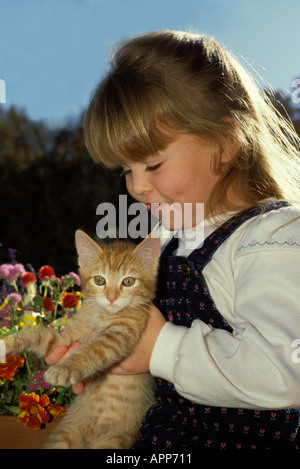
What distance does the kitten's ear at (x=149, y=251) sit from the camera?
5.60ft

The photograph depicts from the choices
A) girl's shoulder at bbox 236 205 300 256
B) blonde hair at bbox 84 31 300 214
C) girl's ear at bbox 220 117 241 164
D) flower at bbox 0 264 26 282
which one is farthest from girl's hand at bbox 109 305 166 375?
flower at bbox 0 264 26 282

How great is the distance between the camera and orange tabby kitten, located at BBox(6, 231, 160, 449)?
1.51m

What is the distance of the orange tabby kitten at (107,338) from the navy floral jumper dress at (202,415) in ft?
0.29

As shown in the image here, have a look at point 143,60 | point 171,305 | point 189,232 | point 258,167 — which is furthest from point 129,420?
point 143,60

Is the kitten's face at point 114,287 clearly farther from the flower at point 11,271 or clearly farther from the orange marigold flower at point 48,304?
the flower at point 11,271

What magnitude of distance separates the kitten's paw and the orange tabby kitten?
0.14 metres

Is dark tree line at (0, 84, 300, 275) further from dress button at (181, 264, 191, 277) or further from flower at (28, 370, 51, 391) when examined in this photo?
dress button at (181, 264, 191, 277)

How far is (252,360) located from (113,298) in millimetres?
602

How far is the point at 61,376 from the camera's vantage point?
121cm

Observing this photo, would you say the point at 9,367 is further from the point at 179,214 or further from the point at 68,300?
the point at 179,214

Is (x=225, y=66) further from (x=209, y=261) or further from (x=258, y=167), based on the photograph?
(x=209, y=261)

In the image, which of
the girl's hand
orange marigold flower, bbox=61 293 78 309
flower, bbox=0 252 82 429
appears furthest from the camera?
orange marigold flower, bbox=61 293 78 309

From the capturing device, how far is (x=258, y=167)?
1693mm

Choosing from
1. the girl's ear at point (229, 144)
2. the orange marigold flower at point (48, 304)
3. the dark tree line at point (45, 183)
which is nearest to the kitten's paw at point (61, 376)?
the girl's ear at point (229, 144)
